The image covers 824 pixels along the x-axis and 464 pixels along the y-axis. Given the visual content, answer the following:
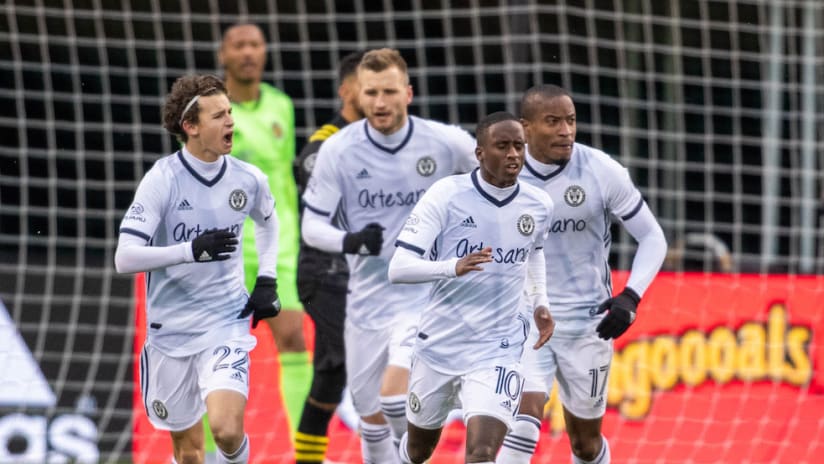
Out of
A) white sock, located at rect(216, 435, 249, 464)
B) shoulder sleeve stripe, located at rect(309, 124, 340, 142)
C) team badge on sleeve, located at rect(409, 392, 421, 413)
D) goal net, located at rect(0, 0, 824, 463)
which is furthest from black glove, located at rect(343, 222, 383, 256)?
goal net, located at rect(0, 0, 824, 463)

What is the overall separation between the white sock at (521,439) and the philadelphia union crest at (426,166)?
49.5 inches

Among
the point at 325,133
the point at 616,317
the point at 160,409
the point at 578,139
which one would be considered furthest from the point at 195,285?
the point at 578,139

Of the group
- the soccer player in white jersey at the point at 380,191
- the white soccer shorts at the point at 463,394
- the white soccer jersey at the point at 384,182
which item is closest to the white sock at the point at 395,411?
the soccer player in white jersey at the point at 380,191

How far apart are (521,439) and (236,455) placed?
1.18 metres

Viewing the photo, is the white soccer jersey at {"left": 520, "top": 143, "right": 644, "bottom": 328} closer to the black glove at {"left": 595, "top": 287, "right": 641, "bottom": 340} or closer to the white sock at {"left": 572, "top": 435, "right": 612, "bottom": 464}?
the black glove at {"left": 595, "top": 287, "right": 641, "bottom": 340}

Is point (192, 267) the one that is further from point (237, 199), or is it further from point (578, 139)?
point (578, 139)

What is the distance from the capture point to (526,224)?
5.84 meters

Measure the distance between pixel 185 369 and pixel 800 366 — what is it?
4530 mm

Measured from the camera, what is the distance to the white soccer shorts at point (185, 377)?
5.98 m

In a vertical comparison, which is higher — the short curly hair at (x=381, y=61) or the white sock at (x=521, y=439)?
the short curly hair at (x=381, y=61)

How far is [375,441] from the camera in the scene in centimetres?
705

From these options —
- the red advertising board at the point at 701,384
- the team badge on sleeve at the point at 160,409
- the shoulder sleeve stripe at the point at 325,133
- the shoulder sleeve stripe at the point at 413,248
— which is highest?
the shoulder sleeve stripe at the point at 325,133

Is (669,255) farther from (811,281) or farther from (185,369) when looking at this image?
(185,369)

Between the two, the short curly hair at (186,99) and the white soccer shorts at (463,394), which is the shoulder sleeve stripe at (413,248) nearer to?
the white soccer shorts at (463,394)
